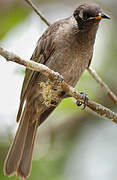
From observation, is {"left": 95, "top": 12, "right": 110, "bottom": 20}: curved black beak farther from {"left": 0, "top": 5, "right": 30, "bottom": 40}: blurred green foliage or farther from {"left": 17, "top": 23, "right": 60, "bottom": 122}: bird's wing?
{"left": 0, "top": 5, "right": 30, "bottom": 40}: blurred green foliage

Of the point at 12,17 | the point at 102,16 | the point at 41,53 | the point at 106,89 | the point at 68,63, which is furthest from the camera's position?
the point at 12,17

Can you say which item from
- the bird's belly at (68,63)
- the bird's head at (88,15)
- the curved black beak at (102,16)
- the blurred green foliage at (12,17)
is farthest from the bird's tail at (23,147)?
the curved black beak at (102,16)

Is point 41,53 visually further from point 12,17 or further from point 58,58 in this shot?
point 12,17

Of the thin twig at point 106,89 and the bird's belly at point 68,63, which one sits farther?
the bird's belly at point 68,63

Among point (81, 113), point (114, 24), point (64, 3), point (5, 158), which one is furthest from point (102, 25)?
point (5, 158)

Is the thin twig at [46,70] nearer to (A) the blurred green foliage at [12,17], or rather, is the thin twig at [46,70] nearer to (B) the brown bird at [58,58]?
(B) the brown bird at [58,58]

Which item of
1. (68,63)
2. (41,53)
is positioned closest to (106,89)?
(68,63)

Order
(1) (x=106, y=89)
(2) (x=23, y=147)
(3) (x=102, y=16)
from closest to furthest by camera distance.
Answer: (3) (x=102, y=16) < (1) (x=106, y=89) < (2) (x=23, y=147)

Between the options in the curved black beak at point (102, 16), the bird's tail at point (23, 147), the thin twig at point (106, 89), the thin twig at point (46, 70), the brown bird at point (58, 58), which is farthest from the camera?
the bird's tail at point (23, 147)

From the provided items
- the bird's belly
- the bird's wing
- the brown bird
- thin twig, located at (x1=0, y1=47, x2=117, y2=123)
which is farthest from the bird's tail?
thin twig, located at (x1=0, y1=47, x2=117, y2=123)
